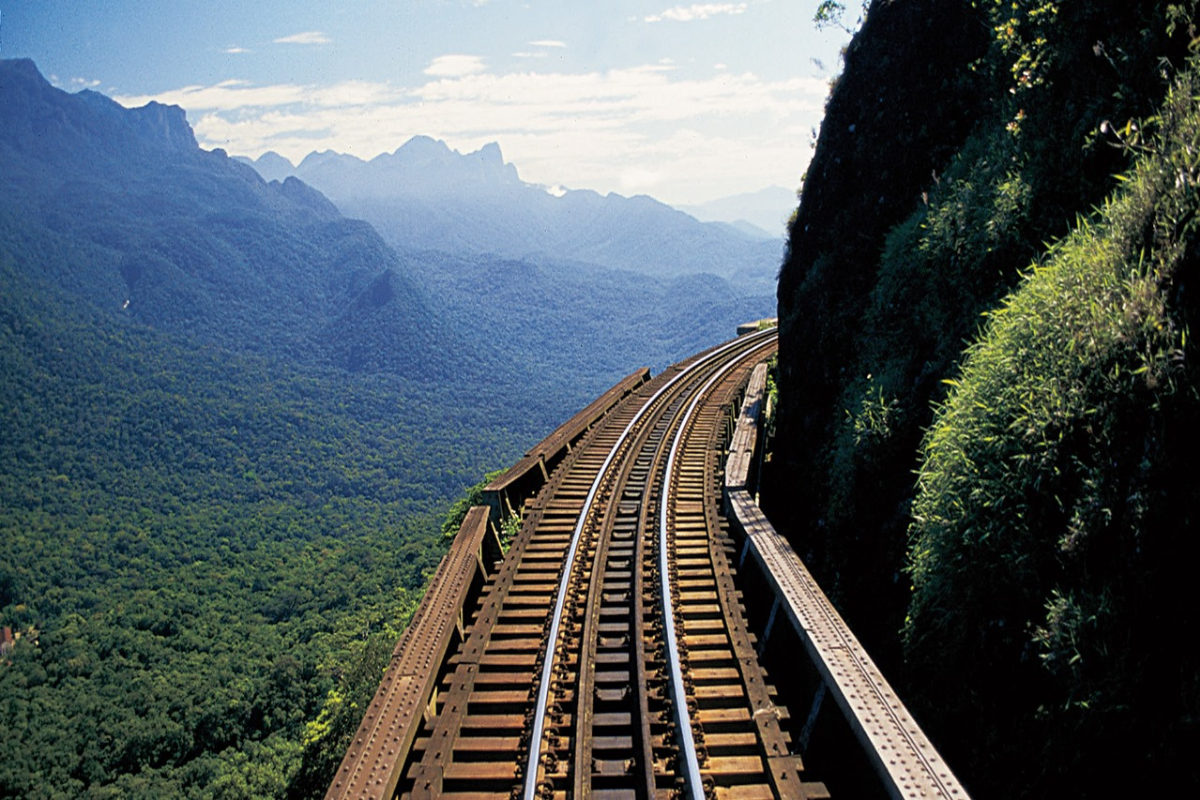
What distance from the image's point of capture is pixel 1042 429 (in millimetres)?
5859

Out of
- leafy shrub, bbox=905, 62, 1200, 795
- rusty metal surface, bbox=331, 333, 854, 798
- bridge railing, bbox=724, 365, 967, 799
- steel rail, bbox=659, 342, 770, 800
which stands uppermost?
leafy shrub, bbox=905, 62, 1200, 795

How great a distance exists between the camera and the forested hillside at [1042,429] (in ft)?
15.3

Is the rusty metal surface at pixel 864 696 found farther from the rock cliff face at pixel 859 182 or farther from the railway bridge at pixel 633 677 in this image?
the rock cliff face at pixel 859 182

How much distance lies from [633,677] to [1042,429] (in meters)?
4.34

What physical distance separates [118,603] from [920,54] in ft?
383

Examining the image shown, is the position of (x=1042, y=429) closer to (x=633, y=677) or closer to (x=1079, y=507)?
(x=1079, y=507)

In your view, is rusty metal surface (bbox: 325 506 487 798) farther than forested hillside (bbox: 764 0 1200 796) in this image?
Yes

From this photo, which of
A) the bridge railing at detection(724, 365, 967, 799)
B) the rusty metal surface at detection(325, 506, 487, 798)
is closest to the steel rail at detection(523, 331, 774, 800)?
the rusty metal surface at detection(325, 506, 487, 798)

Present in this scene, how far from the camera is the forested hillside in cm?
465

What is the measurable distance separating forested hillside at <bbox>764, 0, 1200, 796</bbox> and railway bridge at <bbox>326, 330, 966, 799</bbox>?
3.05ft

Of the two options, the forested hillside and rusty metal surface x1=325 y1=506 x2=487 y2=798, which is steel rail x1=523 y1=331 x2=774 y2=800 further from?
the forested hillside

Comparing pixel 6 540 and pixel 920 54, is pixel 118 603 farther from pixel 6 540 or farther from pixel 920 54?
pixel 920 54

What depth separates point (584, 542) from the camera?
10.3 m

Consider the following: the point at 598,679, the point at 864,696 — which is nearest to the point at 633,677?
the point at 598,679
